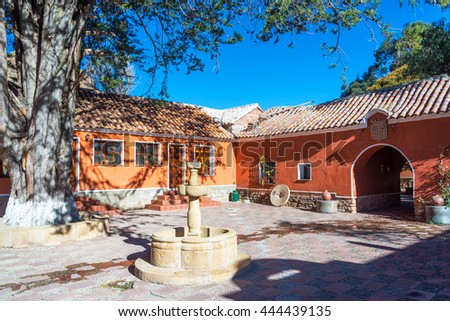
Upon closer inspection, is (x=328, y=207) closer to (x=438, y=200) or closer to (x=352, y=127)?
(x=352, y=127)

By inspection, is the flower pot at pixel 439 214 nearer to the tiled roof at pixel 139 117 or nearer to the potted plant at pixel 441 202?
the potted plant at pixel 441 202

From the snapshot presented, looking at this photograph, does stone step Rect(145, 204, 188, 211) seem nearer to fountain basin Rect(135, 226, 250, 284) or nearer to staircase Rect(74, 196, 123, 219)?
staircase Rect(74, 196, 123, 219)

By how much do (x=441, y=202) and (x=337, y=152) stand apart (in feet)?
13.4

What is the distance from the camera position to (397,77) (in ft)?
90.1

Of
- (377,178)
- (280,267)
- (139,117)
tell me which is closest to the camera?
(280,267)

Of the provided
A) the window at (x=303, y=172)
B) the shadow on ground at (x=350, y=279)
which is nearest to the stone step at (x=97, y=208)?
the window at (x=303, y=172)

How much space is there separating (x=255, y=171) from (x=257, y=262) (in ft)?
35.8

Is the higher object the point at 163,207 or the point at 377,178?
the point at 377,178

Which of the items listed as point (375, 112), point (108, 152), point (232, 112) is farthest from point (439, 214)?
point (232, 112)

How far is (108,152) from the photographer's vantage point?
1309cm

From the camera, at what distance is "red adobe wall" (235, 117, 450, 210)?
33.6 feet

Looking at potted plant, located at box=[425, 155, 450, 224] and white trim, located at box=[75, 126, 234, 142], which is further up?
white trim, located at box=[75, 126, 234, 142]

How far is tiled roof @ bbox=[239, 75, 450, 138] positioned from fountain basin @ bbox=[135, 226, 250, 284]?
837 cm

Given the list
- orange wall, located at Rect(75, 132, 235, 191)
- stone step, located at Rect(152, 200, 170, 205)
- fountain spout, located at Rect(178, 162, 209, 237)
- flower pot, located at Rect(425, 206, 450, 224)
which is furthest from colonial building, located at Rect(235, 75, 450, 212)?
fountain spout, located at Rect(178, 162, 209, 237)
